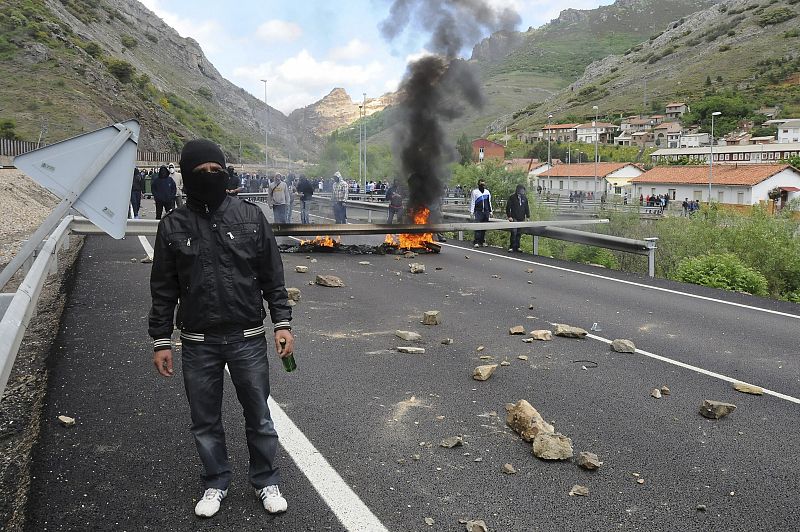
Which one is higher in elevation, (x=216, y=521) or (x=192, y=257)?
(x=192, y=257)

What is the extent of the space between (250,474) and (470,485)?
1233 mm

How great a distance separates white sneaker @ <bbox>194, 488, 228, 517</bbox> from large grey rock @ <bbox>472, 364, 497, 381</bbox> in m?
2.86

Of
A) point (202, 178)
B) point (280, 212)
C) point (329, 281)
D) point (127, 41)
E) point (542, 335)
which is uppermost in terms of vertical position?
point (127, 41)

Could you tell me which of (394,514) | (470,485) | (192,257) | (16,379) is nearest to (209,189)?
(192,257)

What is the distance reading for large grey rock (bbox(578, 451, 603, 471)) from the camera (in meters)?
4.14

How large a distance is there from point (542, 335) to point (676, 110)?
147597 mm

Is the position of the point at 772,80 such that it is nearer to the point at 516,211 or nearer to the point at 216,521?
the point at 516,211

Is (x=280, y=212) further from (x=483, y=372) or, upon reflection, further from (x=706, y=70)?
(x=706, y=70)

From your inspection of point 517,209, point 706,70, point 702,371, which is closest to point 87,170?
point 702,371

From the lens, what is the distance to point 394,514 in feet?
11.6

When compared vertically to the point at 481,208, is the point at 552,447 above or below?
below

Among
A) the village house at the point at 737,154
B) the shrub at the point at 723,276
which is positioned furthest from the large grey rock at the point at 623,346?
the village house at the point at 737,154

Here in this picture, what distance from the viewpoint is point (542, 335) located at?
7625mm

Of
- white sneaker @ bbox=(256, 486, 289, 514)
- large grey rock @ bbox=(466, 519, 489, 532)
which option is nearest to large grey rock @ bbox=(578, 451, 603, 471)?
large grey rock @ bbox=(466, 519, 489, 532)
